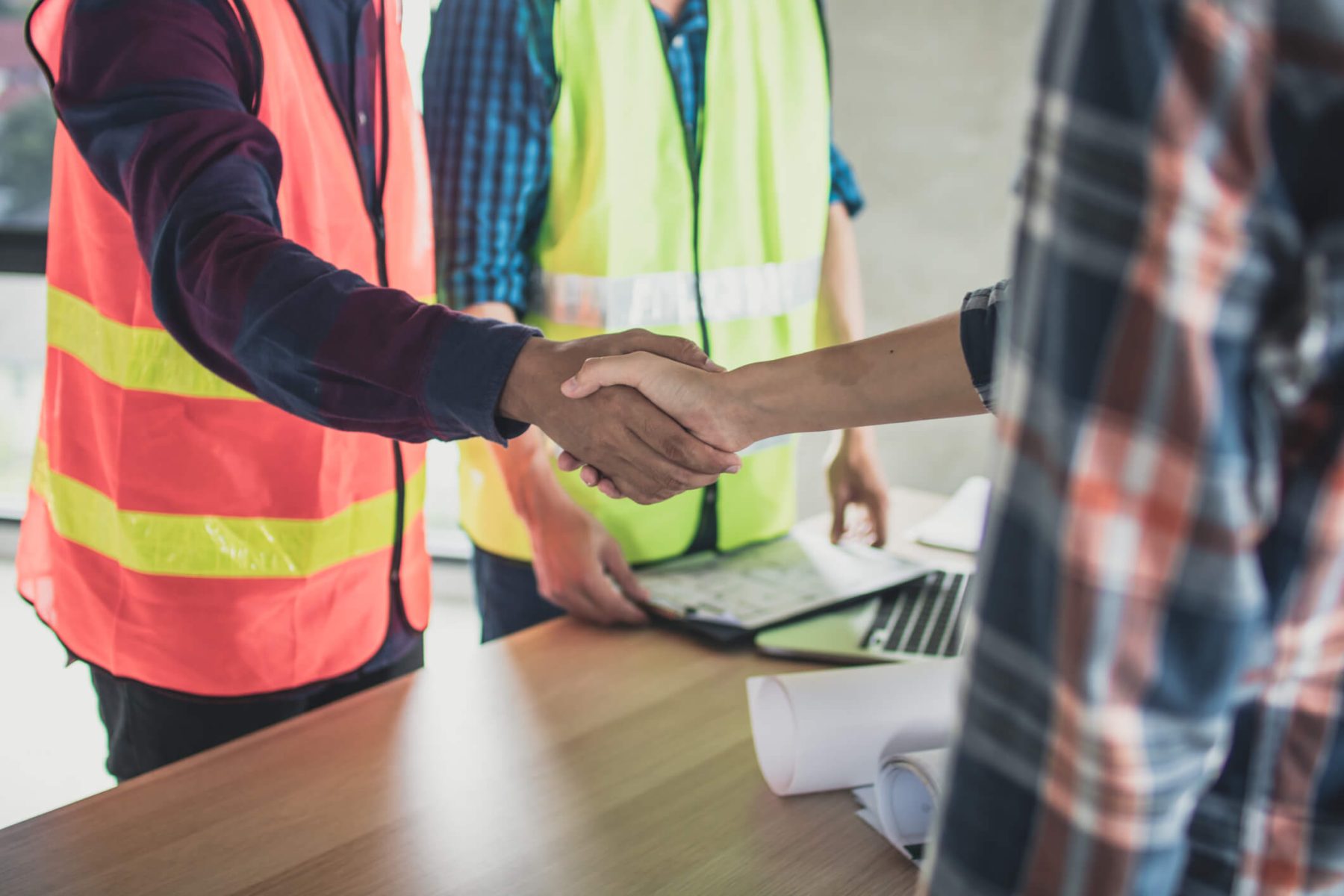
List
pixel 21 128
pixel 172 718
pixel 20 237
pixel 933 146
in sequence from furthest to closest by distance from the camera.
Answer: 1. pixel 21 128
2. pixel 20 237
3. pixel 933 146
4. pixel 172 718

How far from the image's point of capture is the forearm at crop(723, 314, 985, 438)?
99 centimetres

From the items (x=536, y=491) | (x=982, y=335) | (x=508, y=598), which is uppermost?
(x=982, y=335)

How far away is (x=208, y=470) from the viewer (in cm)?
118

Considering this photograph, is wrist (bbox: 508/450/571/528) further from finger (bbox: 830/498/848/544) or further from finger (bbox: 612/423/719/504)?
finger (bbox: 830/498/848/544)

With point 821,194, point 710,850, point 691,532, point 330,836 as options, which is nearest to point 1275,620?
point 710,850

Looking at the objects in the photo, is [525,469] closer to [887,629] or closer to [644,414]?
[644,414]

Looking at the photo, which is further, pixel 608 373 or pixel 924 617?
pixel 924 617

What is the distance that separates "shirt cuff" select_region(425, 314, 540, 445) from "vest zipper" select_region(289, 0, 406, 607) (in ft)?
0.90

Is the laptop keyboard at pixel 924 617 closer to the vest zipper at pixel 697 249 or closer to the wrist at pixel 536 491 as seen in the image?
the vest zipper at pixel 697 249

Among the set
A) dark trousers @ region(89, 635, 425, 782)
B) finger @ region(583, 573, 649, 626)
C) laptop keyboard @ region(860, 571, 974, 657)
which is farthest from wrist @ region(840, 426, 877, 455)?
dark trousers @ region(89, 635, 425, 782)

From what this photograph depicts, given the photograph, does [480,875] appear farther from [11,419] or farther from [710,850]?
[11,419]

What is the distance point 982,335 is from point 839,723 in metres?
0.36

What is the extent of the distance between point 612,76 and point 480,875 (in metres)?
1.03

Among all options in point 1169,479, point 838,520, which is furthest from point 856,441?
point 1169,479
